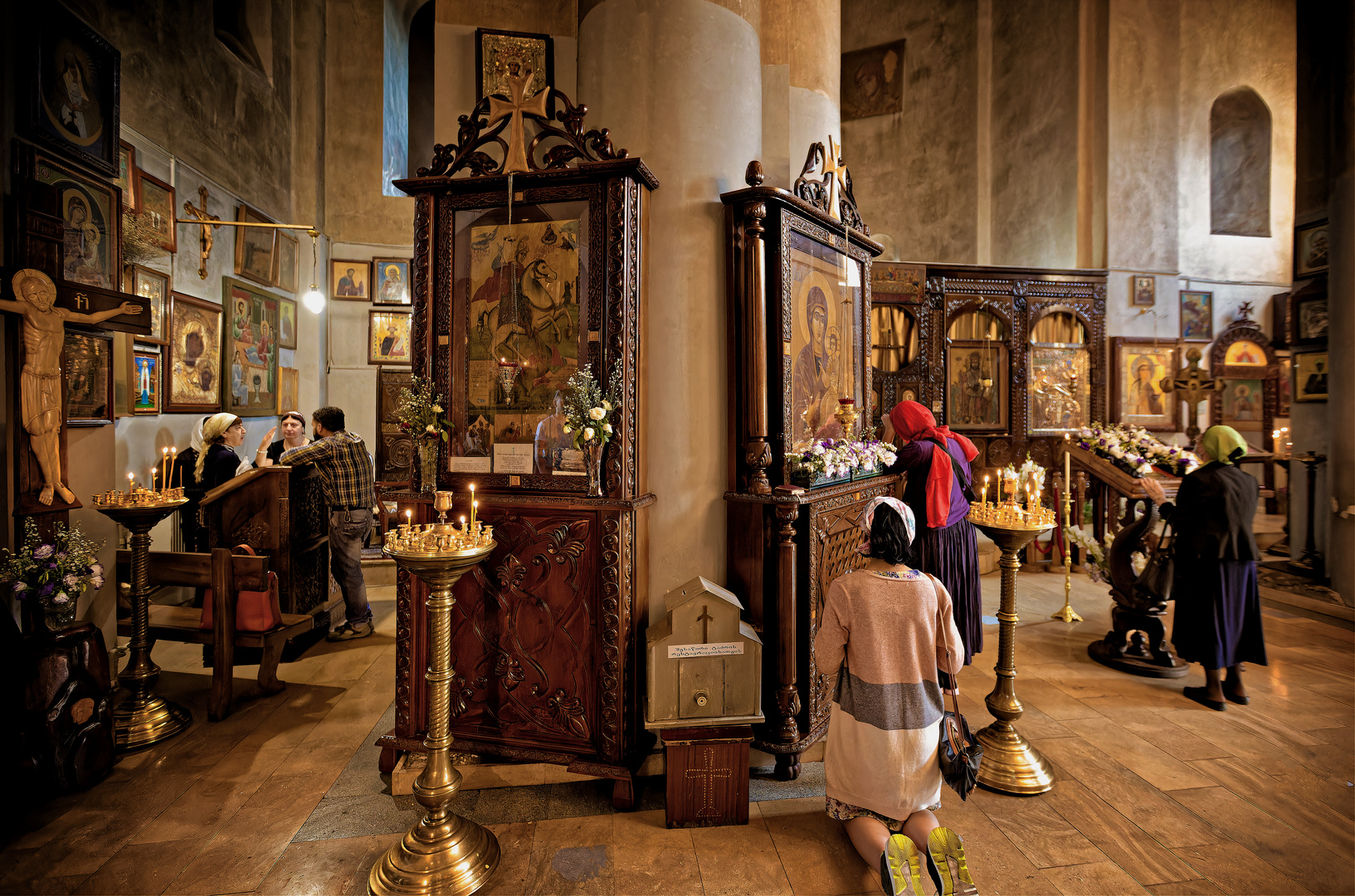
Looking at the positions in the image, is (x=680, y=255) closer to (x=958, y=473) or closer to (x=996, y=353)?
(x=958, y=473)

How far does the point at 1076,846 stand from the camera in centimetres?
305

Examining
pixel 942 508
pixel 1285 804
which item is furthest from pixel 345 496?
pixel 1285 804

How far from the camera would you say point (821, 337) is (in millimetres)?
4504

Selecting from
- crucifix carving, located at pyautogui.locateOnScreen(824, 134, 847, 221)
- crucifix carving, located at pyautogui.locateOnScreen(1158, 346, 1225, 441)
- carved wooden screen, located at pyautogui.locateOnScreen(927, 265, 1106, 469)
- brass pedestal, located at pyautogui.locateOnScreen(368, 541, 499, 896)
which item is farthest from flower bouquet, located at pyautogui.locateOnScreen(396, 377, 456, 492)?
crucifix carving, located at pyautogui.locateOnScreen(1158, 346, 1225, 441)

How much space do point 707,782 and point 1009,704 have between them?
6.10 ft

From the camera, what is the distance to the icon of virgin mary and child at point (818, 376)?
13.9ft

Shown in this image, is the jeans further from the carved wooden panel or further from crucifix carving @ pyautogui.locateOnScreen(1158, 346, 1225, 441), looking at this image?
crucifix carving @ pyautogui.locateOnScreen(1158, 346, 1225, 441)

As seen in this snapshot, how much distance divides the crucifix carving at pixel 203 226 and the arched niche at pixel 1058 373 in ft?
38.1

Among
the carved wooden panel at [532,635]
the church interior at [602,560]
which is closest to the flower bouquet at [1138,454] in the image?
the church interior at [602,560]

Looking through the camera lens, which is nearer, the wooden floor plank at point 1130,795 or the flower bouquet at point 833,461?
the wooden floor plank at point 1130,795

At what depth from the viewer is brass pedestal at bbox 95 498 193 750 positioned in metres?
4.08

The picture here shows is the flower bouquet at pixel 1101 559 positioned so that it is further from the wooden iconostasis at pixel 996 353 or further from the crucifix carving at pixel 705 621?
the crucifix carving at pixel 705 621

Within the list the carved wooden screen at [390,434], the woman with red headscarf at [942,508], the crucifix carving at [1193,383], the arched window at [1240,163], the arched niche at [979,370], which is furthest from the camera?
the arched window at [1240,163]

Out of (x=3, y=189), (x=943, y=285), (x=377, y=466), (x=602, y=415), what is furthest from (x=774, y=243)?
(x=377, y=466)
